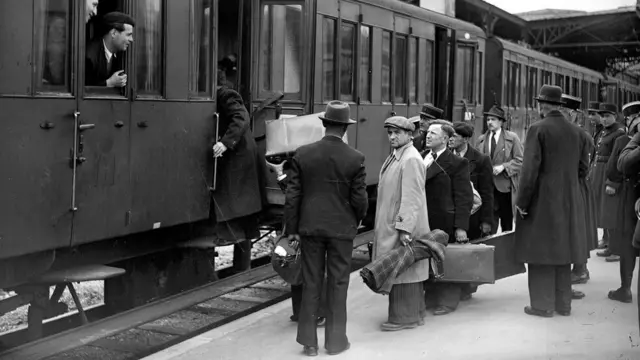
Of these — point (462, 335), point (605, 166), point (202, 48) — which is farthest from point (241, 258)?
point (605, 166)

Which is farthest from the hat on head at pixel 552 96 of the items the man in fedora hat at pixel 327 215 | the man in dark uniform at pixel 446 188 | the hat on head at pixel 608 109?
the hat on head at pixel 608 109

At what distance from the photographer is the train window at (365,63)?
421 inches

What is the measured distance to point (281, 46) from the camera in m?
9.32

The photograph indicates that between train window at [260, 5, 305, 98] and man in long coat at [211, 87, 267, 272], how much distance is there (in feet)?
4.19

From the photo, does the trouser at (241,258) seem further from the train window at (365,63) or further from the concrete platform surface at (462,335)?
the train window at (365,63)

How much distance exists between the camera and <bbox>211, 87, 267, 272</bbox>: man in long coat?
25.7 feet

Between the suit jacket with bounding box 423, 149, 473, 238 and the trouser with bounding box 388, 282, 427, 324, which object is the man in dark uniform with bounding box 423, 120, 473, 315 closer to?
the suit jacket with bounding box 423, 149, 473, 238

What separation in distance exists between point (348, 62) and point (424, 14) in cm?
295

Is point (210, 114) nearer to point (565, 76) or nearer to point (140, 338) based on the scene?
Answer: point (140, 338)

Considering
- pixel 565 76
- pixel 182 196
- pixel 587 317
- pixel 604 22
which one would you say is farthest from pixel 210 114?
pixel 604 22

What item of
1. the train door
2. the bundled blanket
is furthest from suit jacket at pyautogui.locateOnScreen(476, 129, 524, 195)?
the train door

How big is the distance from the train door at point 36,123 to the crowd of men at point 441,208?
1.65m

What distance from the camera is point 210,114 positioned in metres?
7.68

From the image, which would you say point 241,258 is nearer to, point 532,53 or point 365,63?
point 365,63
